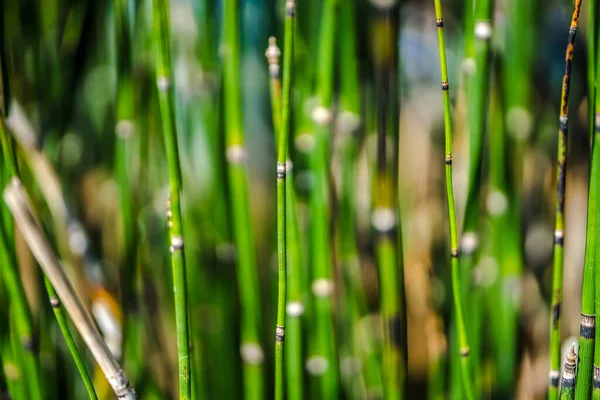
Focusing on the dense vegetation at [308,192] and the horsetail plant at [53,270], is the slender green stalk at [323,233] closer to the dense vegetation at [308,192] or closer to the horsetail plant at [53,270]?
the dense vegetation at [308,192]

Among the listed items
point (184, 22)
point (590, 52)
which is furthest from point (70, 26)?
point (590, 52)

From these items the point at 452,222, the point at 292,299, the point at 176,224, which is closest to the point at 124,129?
the point at 176,224

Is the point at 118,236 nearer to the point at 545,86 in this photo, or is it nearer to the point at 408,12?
the point at 408,12

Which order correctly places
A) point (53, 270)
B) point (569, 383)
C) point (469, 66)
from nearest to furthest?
point (53, 270) → point (569, 383) → point (469, 66)

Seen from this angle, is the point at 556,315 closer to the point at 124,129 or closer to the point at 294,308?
the point at 294,308

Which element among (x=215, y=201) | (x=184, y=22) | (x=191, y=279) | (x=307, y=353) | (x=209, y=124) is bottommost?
Answer: (x=307, y=353)

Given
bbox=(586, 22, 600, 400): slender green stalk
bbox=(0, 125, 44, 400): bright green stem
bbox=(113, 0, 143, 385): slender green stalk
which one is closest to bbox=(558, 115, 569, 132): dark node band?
bbox=(586, 22, 600, 400): slender green stalk

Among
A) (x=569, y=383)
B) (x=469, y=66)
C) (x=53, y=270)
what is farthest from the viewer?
(x=469, y=66)
